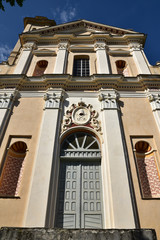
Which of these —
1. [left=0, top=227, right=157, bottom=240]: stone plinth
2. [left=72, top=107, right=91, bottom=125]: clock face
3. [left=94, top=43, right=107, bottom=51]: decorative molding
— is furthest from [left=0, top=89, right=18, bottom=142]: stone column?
[left=94, top=43, right=107, bottom=51]: decorative molding

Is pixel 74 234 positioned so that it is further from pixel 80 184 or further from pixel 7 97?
pixel 7 97

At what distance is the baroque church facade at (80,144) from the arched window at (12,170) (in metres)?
0.04

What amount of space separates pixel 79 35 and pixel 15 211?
46.3ft

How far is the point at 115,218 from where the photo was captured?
6094 millimetres

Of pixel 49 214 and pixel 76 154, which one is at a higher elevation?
pixel 76 154

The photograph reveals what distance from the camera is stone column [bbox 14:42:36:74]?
11.9m

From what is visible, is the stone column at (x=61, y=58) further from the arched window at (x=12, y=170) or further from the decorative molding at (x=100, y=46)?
the arched window at (x=12, y=170)

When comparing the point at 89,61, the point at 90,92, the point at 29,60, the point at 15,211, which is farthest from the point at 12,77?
the point at 15,211

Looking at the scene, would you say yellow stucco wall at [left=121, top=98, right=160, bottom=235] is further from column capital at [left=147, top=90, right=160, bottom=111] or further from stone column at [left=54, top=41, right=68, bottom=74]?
stone column at [left=54, top=41, right=68, bottom=74]

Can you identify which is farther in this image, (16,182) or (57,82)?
(57,82)

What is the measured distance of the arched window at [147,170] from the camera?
24.2ft

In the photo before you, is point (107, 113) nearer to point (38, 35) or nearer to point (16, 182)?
point (16, 182)

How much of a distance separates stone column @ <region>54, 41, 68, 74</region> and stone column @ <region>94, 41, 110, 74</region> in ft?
7.61

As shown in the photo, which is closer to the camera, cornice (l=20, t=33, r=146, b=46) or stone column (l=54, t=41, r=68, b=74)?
stone column (l=54, t=41, r=68, b=74)
